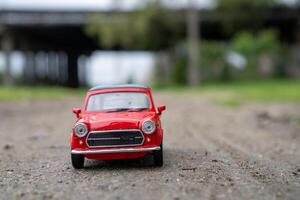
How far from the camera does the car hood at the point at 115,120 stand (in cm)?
1081

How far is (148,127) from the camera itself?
10867mm

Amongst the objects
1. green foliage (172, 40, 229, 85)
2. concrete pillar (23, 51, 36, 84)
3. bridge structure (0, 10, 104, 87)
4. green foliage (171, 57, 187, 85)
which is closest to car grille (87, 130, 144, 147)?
green foliage (172, 40, 229, 85)

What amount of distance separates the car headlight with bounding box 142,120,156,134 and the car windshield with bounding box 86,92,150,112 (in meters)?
0.98

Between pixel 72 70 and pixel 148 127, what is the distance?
77257 millimetres

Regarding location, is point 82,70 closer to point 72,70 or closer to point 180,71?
point 72,70

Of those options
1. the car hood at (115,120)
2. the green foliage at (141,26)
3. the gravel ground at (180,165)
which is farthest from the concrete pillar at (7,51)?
the car hood at (115,120)

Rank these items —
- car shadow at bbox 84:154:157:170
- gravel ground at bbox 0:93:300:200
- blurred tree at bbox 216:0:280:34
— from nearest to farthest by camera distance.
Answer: gravel ground at bbox 0:93:300:200 → car shadow at bbox 84:154:157:170 → blurred tree at bbox 216:0:280:34

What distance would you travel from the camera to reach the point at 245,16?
5666 centimetres

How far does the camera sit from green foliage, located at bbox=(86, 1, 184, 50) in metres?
53.0

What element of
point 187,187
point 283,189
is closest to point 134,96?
point 187,187

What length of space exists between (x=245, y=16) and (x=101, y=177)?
1910 inches

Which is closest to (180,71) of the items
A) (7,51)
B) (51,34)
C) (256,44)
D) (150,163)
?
(256,44)

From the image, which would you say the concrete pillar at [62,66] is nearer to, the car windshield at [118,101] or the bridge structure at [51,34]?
the bridge structure at [51,34]

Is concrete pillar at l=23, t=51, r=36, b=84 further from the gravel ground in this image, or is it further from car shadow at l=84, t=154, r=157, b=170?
car shadow at l=84, t=154, r=157, b=170
